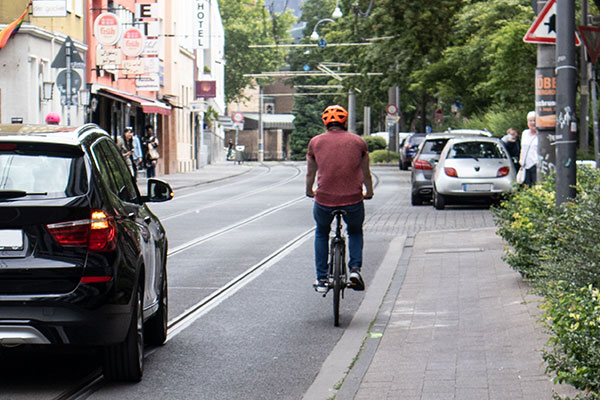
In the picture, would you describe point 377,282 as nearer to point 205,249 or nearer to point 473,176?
point 205,249

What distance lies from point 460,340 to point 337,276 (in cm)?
154

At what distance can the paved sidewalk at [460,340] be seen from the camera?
6844 millimetres

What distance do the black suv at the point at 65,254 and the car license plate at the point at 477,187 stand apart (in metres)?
17.7

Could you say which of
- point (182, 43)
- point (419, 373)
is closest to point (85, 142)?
point (419, 373)

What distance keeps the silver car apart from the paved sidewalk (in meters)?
10.7

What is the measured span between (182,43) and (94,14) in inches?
869

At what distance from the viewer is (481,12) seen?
3672cm

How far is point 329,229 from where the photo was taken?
10.2 meters

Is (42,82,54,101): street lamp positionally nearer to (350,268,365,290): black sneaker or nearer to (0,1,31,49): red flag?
(0,1,31,49): red flag

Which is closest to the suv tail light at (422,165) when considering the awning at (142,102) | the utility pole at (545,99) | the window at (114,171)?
the utility pole at (545,99)

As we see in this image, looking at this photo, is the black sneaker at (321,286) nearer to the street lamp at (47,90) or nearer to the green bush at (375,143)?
the street lamp at (47,90)

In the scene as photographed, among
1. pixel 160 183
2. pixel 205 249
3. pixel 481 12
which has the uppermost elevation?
pixel 481 12

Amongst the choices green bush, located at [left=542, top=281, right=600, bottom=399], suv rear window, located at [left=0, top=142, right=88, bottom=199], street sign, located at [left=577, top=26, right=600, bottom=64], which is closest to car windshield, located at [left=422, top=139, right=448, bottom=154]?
street sign, located at [left=577, top=26, right=600, bottom=64]

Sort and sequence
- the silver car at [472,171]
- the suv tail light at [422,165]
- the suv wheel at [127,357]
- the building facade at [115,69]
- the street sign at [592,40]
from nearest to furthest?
the suv wheel at [127,357]
the street sign at [592,40]
the silver car at [472,171]
the suv tail light at [422,165]
the building facade at [115,69]
